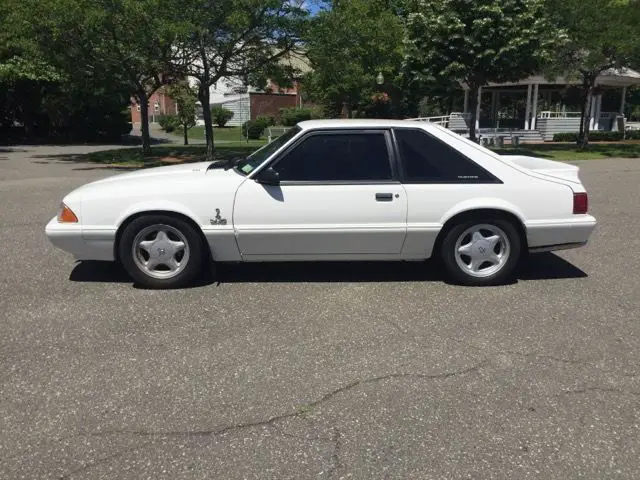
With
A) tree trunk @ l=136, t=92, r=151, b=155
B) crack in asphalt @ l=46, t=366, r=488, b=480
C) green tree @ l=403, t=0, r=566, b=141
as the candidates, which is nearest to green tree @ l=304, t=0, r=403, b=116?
green tree @ l=403, t=0, r=566, b=141

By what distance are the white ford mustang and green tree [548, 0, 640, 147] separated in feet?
59.0

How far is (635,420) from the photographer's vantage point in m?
3.21

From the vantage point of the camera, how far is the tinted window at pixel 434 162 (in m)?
5.24

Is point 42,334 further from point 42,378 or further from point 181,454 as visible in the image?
point 181,454

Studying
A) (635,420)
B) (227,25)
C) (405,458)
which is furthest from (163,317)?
Result: (227,25)

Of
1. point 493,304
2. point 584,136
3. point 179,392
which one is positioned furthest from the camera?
point 584,136

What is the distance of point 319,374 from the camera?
3707mm

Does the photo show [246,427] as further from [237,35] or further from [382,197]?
[237,35]

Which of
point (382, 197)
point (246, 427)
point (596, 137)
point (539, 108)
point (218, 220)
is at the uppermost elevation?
point (539, 108)

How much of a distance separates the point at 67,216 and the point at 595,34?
21.1 metres

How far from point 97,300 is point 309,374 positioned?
2.23 metres

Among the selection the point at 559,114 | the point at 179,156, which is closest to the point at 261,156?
the point at 179,156

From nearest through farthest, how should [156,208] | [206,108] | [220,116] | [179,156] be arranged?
[156,208], [206,108], [179,156], [220,116]

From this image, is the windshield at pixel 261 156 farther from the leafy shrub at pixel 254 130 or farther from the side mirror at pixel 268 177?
the leafy shrub at pixel 254 130
